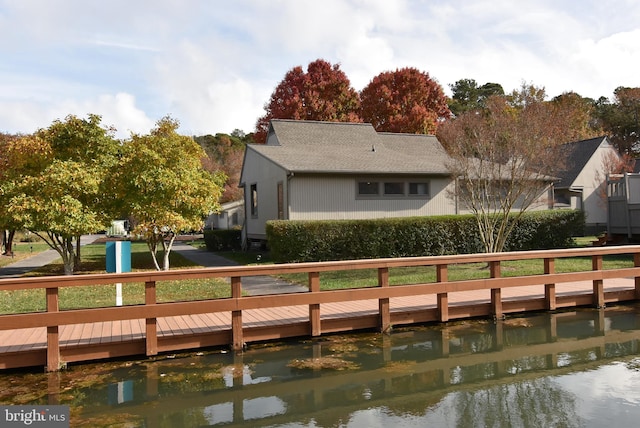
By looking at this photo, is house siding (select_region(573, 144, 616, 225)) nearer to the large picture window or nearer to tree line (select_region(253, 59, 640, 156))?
tree line (select_region(253, 59, 640, 156))

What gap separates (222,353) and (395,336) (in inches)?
104

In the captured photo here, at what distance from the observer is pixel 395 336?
26.5 ft

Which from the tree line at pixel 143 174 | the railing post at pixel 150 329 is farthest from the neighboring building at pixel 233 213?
the railing post at pixel 150 329

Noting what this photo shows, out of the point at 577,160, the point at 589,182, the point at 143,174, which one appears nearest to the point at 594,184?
the point at 589,182

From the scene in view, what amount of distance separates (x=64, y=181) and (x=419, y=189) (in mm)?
12153

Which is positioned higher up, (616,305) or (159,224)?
(159,224)

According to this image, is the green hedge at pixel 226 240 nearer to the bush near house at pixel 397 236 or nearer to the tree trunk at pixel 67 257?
the bush near house at pixel 397 236

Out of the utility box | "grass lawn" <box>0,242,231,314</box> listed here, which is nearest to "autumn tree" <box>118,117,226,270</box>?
"grass lawn" <box>0,242,231,314</box>

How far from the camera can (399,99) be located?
41812mm

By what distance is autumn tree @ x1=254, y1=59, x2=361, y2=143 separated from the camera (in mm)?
39656

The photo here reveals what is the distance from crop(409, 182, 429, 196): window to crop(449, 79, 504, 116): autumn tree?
131 feet

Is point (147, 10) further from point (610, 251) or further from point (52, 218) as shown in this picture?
point (610, 251)

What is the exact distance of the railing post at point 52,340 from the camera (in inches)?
251

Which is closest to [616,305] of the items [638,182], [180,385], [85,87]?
[180,385]
